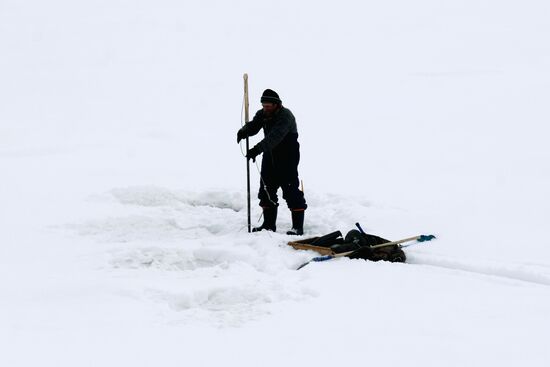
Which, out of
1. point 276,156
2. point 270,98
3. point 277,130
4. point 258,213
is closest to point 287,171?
point 276,156

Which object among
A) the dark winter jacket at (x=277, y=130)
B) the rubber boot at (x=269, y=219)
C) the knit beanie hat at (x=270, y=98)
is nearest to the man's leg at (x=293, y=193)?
the dark winter jacket at (x=277, y=130)

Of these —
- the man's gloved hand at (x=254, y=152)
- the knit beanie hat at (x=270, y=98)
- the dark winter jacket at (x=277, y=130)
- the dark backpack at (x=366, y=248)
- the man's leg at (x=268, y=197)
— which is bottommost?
the dark backpack at (x=366, y=248)

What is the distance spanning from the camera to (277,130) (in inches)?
266

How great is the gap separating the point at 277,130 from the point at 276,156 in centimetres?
38

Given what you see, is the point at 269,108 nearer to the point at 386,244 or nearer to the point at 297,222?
the point at 297,222

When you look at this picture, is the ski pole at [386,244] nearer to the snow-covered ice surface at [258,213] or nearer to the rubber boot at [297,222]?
the snow-covered ice surface at [258,213]

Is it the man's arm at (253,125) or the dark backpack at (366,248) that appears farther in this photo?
the man's arm at (253,125)

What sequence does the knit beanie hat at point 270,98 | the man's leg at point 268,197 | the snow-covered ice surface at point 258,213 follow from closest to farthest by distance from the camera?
the snow-covered ice surface at point 258,213
the knit beanie hat at point 270,98
the man's leg at point 268,197

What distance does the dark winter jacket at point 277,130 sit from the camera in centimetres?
677

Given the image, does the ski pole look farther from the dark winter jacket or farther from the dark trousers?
the dark winter jacket

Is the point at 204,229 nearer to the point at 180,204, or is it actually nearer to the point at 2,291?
the point at 180,204

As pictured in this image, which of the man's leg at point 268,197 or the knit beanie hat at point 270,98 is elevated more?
the knit beanie hat at point 270,98

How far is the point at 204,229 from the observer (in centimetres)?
723

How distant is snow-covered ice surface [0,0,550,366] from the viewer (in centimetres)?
407
